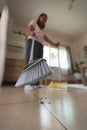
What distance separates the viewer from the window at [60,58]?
362 cm

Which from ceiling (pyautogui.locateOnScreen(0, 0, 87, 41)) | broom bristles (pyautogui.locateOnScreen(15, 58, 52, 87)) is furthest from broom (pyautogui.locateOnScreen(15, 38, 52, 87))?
ceiling (pyautogui.locateOnScreen(0, 0, 87, 41))

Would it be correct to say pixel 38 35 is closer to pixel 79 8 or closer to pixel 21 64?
pixel 21 64

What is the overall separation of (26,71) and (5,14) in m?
1.53

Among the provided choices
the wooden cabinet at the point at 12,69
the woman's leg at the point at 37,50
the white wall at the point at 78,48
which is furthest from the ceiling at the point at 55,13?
the woman's leg at the point at 37,50

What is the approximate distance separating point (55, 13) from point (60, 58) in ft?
5.22

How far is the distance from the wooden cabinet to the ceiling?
1342mm

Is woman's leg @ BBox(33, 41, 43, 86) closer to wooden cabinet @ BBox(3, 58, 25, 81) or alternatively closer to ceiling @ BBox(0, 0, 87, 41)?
wooden cabinet @ BBox(3, 58, 25, 81)

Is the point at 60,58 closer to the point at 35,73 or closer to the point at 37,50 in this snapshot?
the point at 37,50

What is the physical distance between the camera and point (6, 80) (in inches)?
85.7

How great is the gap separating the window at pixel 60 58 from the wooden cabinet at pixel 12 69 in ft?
4.75

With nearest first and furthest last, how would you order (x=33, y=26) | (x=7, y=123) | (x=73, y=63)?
(x=7, y=123)
(x=33, y=26)
(x=73, y=63)

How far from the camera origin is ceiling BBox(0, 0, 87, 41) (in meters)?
2.39

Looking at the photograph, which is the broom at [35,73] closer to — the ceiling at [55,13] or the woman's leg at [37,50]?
the woman's leg at [37,50]

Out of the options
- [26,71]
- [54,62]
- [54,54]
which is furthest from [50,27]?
[26,71]
